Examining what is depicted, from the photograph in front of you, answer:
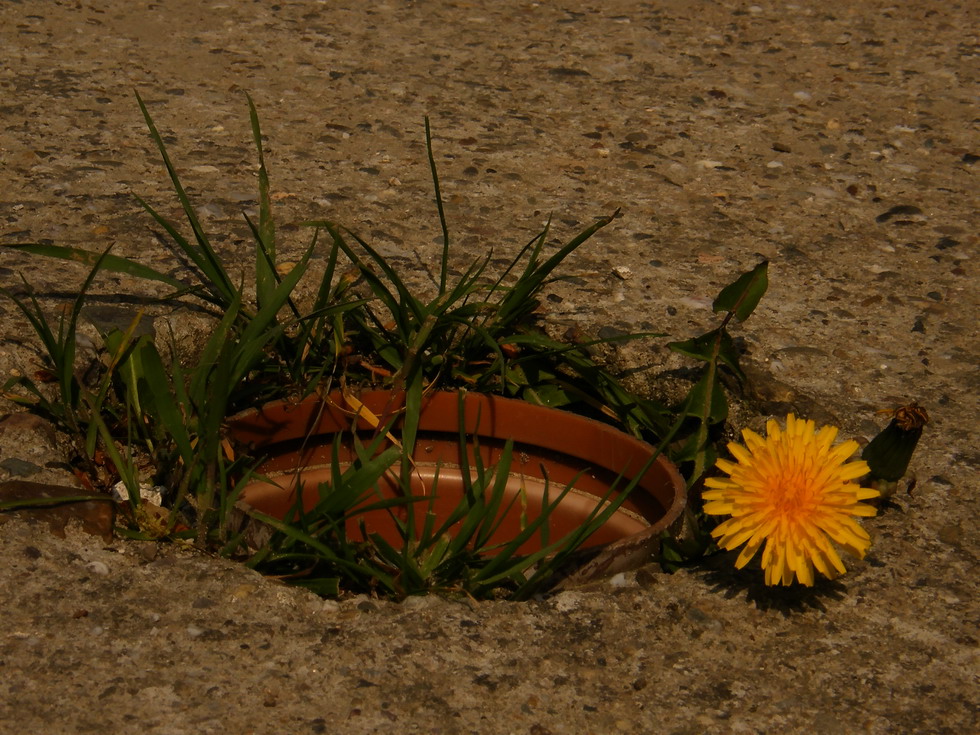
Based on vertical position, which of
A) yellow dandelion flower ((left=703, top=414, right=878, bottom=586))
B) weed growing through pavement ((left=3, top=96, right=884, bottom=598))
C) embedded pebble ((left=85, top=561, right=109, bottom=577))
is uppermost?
yellow dandelion flower ((left=703, top=414, right=878, bottom=586))

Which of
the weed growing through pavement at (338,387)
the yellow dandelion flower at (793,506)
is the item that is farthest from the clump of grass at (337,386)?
the yellow dandelion flower at (793,506)

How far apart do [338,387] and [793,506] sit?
0.87m

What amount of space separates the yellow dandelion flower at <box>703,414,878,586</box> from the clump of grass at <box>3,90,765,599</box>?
21 cm

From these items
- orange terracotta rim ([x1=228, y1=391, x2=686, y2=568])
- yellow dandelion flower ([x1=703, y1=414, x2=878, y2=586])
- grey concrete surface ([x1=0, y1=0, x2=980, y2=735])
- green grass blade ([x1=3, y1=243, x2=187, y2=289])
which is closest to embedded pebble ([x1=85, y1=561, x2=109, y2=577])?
grey concrete surface ([x1=0, y1=0, x2=980, y2=735])

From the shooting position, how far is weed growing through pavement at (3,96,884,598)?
64.7 inches

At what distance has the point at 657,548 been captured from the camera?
1.65 metres

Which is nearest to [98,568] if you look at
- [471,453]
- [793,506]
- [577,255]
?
[471,453]

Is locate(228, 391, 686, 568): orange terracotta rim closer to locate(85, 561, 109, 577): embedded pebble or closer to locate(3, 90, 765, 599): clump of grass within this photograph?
locate(3, 90, 765, 599): clump of grass

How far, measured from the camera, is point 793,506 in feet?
4.95

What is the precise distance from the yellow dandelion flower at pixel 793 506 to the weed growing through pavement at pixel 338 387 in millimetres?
159

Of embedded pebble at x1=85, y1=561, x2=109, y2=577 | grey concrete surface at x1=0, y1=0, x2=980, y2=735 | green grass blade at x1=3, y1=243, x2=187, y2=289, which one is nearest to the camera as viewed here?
grey concrete surface at x1=0, y1=0, x2=980, y2=735

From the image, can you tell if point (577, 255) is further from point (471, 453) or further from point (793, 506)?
point (793, 506)

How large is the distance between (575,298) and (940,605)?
93 centimetres

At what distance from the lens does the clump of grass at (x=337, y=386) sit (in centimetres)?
164
